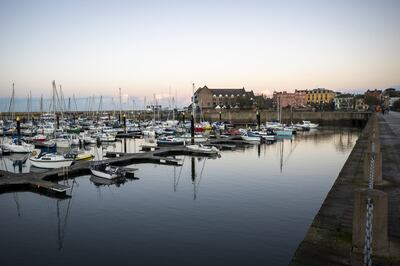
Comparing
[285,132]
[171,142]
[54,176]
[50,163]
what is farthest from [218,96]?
[54,176]

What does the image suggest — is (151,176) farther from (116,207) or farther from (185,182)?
(116,207)

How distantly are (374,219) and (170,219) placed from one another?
47.0ft

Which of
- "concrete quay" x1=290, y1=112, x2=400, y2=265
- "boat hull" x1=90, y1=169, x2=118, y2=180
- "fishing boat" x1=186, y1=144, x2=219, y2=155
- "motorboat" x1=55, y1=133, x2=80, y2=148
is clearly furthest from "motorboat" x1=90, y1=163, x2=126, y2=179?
"motorboat" x1=55, y1=133, x2=80, y2=148

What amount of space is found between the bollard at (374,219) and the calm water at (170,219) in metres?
6.39

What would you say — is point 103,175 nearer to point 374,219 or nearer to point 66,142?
point 374,219

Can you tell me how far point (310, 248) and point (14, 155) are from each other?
50.8 meters

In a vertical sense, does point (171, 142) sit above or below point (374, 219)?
below

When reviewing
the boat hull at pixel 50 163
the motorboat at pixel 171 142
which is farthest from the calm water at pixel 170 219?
the motorboat at pixel 171 142

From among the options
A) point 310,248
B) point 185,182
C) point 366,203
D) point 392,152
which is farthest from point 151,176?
point 366,203

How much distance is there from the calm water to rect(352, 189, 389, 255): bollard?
251 inches

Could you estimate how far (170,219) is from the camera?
21438mm

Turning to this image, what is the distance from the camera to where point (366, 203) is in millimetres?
9164

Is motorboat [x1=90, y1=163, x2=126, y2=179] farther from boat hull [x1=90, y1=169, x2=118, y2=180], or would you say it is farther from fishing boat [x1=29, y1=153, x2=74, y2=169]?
fishing boat [x1=29, y1=153, x2=74, y2=169]

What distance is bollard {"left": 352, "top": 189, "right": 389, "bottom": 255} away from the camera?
898 cm
